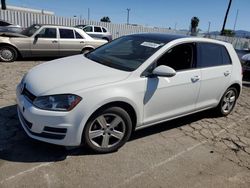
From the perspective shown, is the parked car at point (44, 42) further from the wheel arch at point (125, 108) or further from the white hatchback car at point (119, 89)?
the wheel arch at point (125, 108)

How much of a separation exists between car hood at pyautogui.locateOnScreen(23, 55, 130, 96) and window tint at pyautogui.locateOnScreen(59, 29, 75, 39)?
617 cm

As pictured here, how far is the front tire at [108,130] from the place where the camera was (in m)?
3.16

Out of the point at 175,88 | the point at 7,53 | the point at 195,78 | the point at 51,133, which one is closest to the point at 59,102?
the point at 51,133

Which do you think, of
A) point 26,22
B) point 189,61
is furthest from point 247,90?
point 26,22

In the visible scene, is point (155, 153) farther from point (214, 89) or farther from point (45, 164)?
point (214, 89)

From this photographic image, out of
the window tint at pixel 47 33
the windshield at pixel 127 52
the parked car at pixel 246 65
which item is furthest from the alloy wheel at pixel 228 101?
the window tint at pixel 47 33

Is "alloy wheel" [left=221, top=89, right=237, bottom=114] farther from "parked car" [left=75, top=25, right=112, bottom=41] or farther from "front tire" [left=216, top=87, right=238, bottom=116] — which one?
"parked car" [left=75, top=25, right=112, bottom=41]

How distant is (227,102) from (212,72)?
1.12 metres

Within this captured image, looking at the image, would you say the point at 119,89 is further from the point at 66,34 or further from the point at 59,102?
the point at 66,34

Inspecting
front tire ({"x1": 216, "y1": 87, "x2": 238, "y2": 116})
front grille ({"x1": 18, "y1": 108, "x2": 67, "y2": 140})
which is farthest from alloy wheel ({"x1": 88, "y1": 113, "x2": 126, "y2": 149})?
front tire ({"x1": 216, "y1": 87, "x2": 238, "y2": 116})

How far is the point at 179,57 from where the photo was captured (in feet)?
13.0

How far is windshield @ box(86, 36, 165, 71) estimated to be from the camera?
143 inches

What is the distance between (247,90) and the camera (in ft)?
25.6

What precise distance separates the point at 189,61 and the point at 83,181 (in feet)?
8.10
